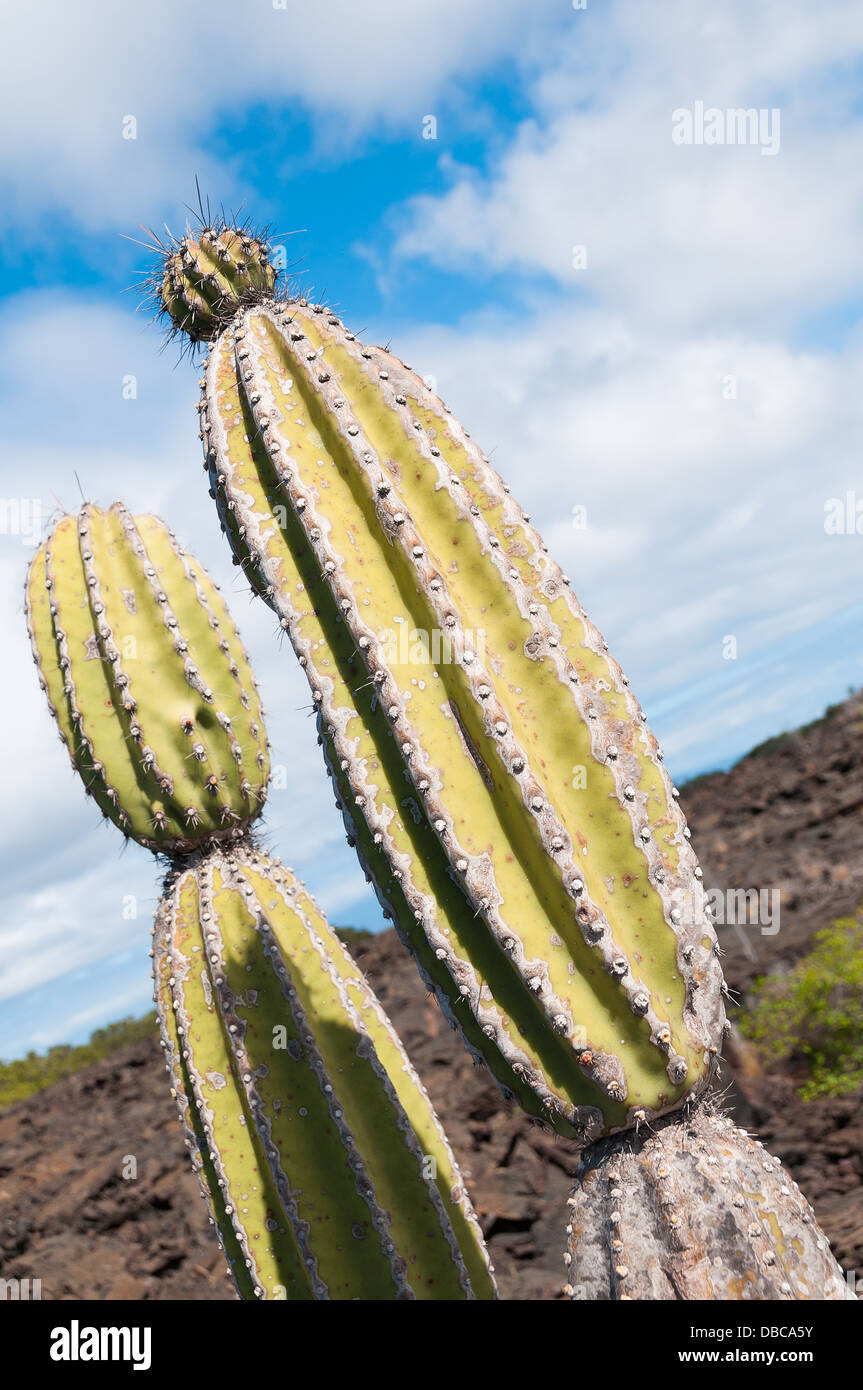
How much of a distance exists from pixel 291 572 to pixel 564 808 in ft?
3.41

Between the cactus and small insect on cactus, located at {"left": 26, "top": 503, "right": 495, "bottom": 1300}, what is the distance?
1.28 meters

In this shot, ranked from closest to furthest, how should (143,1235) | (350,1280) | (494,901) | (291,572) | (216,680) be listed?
(494,901)
(291,572)
(350,1280)
(216,680)
(143,1235)

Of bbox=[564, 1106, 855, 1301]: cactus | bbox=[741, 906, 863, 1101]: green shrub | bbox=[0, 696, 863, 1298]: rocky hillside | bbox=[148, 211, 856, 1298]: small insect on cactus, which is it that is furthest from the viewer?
bbox=[741, 906, 863, 1101]: green shrub

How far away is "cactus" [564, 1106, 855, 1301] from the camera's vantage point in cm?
238

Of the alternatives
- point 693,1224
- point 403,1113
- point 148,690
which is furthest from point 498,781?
point 148,690

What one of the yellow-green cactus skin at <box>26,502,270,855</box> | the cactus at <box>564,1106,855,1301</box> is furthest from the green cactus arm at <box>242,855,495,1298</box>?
the cactus at <box>564,1106,855,1301</box>

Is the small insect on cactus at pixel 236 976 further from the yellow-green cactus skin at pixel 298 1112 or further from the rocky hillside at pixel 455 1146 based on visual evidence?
the rocky hillside at pixel 455 1146

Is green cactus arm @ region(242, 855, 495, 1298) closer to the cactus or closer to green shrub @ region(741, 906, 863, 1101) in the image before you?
the cactus

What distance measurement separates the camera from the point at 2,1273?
318 inches

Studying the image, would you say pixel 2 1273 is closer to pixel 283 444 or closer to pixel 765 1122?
pixel 765 1122

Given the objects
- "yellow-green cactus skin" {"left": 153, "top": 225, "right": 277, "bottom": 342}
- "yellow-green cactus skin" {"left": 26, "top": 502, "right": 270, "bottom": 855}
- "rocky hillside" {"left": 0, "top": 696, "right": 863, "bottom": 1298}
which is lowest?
"rocky hillside" {"left": 0, "top": 696, "right": 863, "bottom": 1298}

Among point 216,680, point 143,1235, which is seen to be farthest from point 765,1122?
point 216,680

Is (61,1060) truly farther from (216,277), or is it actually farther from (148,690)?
(216,277)
